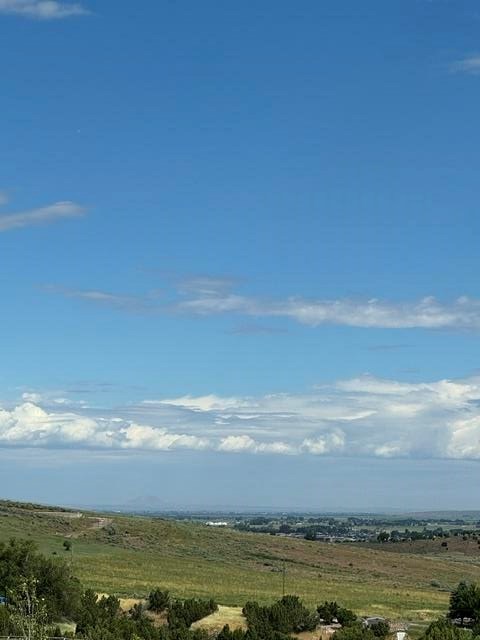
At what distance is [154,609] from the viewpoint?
194ft

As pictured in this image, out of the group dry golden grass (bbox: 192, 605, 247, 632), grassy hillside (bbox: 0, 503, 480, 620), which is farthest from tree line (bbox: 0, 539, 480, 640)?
grassy hillside (bbox: 0, 503, 480, 620)

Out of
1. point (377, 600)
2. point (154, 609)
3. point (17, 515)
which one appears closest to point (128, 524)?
point (17, 515)

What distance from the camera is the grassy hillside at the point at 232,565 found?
77.4 metres

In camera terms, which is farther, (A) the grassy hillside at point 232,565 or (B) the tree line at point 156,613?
(A) the grassy hillside at point 232,565

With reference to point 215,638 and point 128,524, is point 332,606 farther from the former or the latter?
point 128,524

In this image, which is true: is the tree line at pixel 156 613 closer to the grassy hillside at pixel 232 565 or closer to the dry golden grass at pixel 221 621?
the dry golden grass at pixel 221 621

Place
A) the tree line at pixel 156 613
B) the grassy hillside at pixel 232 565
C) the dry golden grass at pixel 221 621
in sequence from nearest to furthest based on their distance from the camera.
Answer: the tree line at pixel 156 613, the dry golden grass at pixel 221 621, the grassy hillside at pixel 232 565

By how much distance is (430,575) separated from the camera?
115438 millimetres

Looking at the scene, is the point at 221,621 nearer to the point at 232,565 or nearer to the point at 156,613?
the point at 156,613

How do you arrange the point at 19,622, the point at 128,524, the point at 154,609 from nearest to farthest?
the point at 19,622
the point at 154,609
the point at 128,524

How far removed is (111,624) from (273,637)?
8.21 meters

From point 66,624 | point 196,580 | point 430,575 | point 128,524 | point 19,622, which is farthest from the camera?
point 128,524

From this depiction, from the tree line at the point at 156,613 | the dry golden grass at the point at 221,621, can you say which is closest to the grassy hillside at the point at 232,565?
the tree line at the point at 156,613

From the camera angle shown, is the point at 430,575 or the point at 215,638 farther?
the point at 430,575
